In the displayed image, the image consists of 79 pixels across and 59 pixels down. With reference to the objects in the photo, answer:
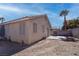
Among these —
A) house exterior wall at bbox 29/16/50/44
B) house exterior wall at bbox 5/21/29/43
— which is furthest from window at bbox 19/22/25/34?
house exterior wall at bbox 29/16/50/44

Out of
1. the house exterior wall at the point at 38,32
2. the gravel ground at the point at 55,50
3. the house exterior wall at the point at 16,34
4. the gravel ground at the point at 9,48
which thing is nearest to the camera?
the gravel ground at the point at 55,50

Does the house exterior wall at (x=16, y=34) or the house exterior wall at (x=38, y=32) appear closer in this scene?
the house exterior wall at (x=16, y=34)

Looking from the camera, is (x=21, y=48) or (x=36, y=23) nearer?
(x=21, y=48)

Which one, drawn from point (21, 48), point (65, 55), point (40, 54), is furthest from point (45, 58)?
point (21, 48)

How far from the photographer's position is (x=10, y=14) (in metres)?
7.21

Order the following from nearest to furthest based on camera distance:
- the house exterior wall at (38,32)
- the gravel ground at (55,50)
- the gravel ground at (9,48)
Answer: the gravel ground at (55,50)
the gravel ground at (9,48)
the house exterior wall at (38,32)

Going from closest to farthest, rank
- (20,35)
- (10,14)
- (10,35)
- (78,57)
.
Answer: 1. (78,57)
2. (10,14)
3. (20,35)
4. (10,35)

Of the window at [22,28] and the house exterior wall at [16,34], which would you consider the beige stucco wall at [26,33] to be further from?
the window at [22,28]

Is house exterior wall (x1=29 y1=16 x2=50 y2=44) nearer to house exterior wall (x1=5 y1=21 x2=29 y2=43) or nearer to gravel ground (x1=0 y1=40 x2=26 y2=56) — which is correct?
house exterior wall (x1=5 y1=21 x2=29 y2=43)

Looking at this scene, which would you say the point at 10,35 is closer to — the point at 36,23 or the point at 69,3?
the point at 36,23

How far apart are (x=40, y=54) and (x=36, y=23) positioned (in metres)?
2.81

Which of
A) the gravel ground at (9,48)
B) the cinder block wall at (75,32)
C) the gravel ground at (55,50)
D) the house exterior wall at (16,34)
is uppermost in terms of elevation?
the cinder block wall at (75,32)

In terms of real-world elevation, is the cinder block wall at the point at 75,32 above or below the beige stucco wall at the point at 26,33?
above

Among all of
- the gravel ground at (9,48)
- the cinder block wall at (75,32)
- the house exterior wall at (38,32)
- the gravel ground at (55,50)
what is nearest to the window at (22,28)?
the house exterior wall at (38,32)
